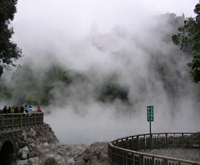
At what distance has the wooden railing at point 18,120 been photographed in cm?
1011

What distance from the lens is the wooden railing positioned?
398 inches

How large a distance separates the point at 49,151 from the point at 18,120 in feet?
7.82

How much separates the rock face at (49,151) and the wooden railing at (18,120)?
0.37 metres

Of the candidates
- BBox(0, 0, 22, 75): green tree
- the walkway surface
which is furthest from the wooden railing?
the walkway surface

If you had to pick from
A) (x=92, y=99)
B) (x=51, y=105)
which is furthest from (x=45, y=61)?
(x=92, y=99)

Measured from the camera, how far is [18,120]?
11.6 metres

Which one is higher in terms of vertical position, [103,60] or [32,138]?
[103,60]

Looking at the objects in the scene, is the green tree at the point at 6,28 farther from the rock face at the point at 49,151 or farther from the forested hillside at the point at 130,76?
the forested hillside at the point at 130,76

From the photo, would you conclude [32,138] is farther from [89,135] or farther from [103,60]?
[103,60]

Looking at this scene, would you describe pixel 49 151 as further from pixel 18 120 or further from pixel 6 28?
pixel 6 28

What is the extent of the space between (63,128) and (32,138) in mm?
6680

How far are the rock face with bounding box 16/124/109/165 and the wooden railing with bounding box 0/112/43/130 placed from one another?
0.37m

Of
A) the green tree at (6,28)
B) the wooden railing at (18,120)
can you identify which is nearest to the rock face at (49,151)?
the wooden railing at (18,120)

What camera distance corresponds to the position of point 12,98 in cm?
2847
